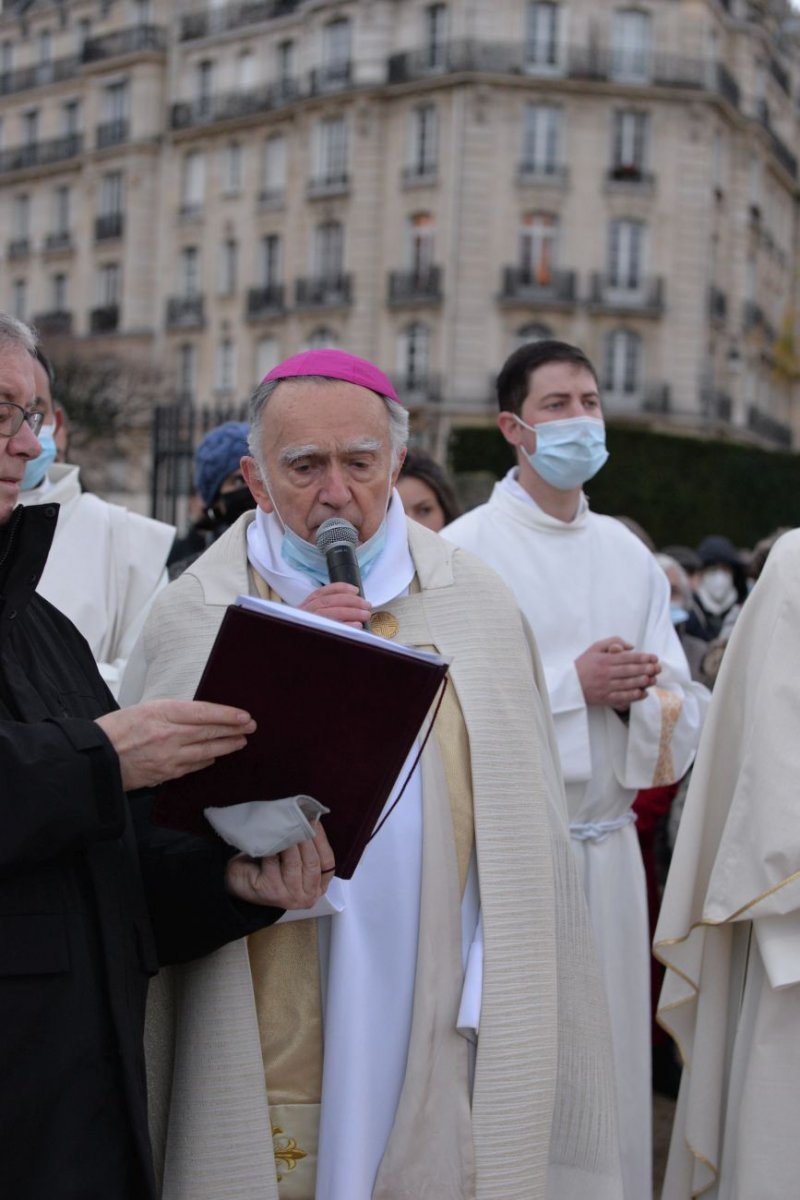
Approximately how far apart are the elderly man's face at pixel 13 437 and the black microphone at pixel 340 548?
57 cm

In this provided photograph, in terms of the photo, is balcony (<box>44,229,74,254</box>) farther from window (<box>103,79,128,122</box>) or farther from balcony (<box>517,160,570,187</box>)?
balcony (<box>517,160,570,187</box>)

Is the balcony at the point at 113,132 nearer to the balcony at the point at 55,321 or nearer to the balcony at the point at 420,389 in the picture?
the balcony at the point at 55,321

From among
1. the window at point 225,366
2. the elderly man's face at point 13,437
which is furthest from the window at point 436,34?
the elderly man's face at point 13,437

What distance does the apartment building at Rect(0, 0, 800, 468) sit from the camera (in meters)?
41.2

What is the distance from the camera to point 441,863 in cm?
295

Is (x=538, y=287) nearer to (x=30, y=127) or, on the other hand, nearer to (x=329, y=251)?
(x=329, y=251)

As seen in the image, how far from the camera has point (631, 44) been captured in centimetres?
4194

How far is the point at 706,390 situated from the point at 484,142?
9.21 meters

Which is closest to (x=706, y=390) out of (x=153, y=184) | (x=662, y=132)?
(x=662, y=132)

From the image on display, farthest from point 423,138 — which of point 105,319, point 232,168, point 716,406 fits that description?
point 105,319

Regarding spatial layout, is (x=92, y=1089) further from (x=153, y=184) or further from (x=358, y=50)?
(x=153, y=184)

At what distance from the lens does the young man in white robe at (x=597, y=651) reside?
4504 mm

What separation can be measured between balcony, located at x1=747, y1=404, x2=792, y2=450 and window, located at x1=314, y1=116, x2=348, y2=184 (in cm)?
1447

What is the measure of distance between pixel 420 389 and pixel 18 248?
19070mm
